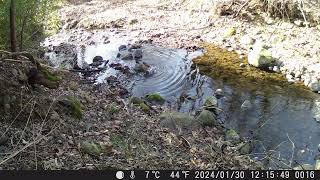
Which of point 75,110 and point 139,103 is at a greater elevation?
point 75,110

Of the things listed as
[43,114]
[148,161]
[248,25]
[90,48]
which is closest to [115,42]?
[90,48]

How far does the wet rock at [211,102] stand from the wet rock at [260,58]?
342cm

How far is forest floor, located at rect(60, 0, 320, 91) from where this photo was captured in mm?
15320

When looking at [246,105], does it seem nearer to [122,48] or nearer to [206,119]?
[206,119]

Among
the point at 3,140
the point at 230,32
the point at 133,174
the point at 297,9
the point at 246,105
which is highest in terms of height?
the point at 297,9

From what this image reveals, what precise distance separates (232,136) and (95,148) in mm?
3852

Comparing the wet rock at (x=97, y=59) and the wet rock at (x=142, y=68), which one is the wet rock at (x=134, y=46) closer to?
the wet rock at (x=97, y=59)

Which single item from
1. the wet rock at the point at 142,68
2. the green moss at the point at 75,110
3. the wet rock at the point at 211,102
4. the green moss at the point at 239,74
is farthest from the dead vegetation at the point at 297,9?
the green moss at the point at 75,110

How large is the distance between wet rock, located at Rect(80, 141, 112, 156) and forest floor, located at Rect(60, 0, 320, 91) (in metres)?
8.39

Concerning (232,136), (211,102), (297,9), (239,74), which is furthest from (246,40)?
(232,136)

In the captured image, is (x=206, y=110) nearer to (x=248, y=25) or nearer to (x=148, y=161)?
(x=148, y=161)

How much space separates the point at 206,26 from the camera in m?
19.0

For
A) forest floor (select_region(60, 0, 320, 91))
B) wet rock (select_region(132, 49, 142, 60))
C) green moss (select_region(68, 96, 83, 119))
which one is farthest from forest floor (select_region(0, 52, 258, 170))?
forest floor (select_region(60, 0, 320, 91))

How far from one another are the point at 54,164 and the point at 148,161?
1.41m
